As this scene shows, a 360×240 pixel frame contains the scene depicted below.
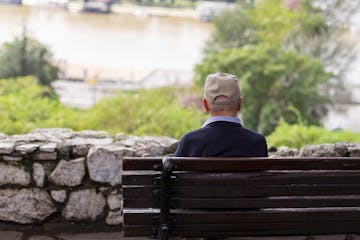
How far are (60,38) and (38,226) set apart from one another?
6641 centimetres

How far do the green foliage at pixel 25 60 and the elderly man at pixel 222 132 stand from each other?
35321mm

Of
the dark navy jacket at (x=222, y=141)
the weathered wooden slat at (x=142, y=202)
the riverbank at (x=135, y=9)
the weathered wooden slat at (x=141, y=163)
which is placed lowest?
the weathered wooden slat at (x=142, y=202)

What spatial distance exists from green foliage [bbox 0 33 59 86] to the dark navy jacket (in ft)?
116

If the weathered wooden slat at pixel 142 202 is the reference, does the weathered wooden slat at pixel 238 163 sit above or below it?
above

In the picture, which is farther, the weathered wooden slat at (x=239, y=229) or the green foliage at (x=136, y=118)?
the green foliage at (x=136, y=118)

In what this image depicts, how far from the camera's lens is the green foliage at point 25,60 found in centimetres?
3638

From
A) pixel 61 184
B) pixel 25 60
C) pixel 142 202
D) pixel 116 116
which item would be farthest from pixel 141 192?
pixel 25 60

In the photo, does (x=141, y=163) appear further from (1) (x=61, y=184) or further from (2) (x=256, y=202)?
(1) (x=61, y=184)

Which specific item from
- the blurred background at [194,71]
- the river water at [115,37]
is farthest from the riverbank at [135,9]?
the blurred background at [194,71]

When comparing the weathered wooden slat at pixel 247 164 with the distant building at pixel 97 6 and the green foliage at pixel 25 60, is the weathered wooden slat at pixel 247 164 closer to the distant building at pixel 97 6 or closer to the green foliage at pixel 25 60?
the green foliage at pixel 25 60

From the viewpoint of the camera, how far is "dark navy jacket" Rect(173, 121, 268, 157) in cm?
254

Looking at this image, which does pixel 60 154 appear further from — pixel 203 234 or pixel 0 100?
pixel 0 100

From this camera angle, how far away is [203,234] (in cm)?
253

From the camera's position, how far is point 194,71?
3253cm
